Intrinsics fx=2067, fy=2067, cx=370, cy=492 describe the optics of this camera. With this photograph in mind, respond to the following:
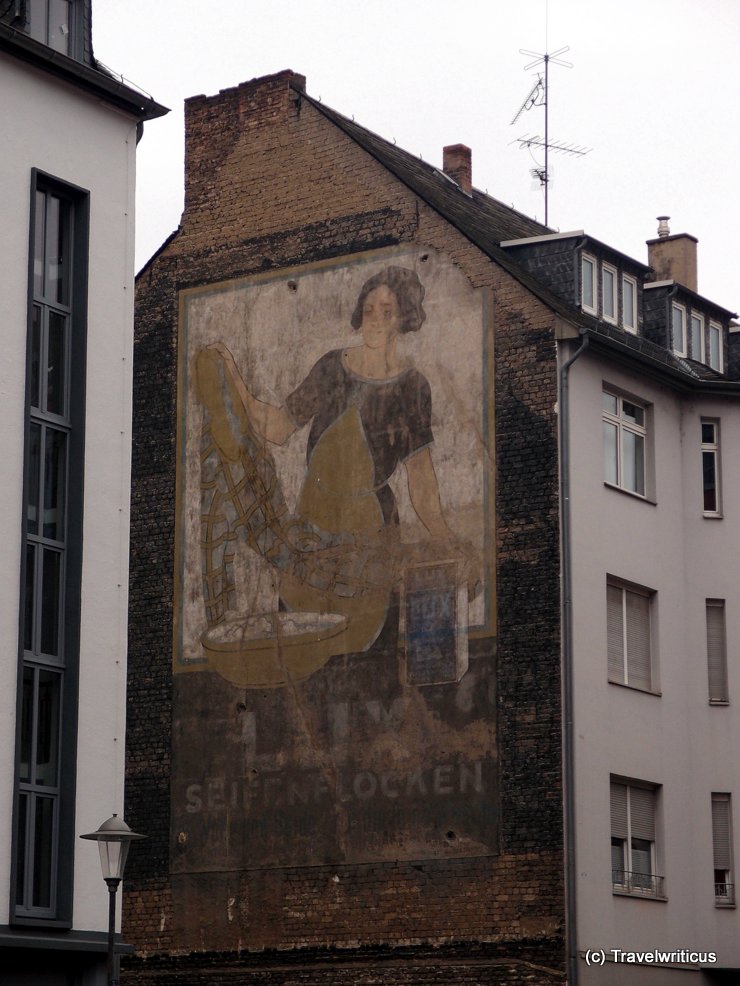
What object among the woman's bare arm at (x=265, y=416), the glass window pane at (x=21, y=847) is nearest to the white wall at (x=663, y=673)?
the woman's bare arm at (x=265, y=416)

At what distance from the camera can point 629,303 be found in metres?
37.1

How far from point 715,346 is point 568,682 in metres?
9.51

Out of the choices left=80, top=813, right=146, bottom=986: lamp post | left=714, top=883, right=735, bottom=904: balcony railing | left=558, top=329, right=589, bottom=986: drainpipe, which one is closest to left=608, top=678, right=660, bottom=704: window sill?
left=558, top=329, right=589, bottom=986: drainpipe

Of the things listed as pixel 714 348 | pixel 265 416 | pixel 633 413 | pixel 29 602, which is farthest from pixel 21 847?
pixel 714 348

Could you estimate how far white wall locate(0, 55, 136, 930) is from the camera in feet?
79.5

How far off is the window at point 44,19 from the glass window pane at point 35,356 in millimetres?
3665

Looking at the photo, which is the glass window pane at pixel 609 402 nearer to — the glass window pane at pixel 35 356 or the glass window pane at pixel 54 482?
the glass window pane at pixel 54 482

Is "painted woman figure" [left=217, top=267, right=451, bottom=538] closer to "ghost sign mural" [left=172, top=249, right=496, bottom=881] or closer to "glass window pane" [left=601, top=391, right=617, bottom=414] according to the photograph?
"ghost sign mural" [left=172, top=249, right=496, bottom=881]

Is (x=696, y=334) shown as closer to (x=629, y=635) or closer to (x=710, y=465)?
(x=710, y=465)

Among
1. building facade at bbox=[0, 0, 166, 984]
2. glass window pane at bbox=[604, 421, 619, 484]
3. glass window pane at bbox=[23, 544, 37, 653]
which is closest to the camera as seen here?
building facade at bbox=[0, 0, 166, 984]

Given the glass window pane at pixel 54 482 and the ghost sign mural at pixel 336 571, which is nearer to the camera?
the glass window pane at pixel 54 482

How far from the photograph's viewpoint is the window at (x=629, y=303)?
1452 inches

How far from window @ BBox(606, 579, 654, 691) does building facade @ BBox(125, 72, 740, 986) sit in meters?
0.05

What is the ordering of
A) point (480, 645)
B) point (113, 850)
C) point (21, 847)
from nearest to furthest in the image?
point (113, 850) → point (21, 847) → point (480, 645)
